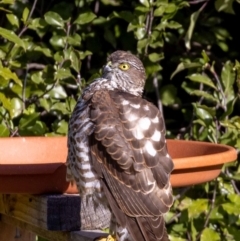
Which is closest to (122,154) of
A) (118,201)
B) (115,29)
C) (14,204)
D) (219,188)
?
(118,201)

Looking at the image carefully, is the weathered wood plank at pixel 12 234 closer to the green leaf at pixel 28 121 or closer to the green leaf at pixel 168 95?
the green leaf at pixel 28 121

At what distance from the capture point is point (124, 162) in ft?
9.68

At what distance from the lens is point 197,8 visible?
4832mm

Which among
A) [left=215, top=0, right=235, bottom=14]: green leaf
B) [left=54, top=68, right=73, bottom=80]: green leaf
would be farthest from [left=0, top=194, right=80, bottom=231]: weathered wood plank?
[left=215, top=0, right=235, bottom=14]: green leaf

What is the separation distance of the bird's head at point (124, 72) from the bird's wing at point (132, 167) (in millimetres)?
443

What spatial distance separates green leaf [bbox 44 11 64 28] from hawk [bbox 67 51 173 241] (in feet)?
4.06

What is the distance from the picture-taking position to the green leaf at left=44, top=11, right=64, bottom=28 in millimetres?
4293

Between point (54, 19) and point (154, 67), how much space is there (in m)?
0.54

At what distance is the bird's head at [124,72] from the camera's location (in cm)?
348

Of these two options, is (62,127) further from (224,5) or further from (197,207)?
(224,5)

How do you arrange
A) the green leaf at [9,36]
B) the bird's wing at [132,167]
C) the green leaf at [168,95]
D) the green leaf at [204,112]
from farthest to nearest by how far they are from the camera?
the green leaf at [168,95] < the green leaf at [204,112] < the green leaf at [9,36] < the bird's wing at [132,167]

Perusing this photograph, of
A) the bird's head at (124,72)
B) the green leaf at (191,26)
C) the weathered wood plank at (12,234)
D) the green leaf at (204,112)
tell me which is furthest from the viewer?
the green leaf at (191,26)

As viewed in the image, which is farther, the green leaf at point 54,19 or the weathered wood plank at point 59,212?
the green leaf at point 54,19

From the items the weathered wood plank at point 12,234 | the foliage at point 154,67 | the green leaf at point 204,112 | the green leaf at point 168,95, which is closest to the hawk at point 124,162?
the weathered wood plank at point 12,234
